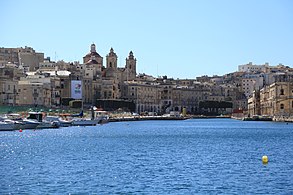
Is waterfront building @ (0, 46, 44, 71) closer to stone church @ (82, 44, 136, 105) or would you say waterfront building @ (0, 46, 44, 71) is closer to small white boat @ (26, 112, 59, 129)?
stone church @ (82, 44, 136, 105)

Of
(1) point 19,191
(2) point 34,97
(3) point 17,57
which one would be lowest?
(1) point 19,191

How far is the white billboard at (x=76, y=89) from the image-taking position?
14300 cm

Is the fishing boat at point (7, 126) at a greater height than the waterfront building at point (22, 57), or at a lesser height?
lesser

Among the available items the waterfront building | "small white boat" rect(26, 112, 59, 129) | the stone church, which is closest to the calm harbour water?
"small white boat" rect(26, 112, 59, 129)

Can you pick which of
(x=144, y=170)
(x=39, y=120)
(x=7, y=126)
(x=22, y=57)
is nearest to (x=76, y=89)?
(x=22, y=57)

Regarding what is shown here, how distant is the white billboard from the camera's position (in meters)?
143

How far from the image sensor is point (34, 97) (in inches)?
4656

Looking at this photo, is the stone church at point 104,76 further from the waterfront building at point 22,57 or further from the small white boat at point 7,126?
the small white boat at point 7,126

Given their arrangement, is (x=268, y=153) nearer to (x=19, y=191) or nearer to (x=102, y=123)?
(x=19, y=191)

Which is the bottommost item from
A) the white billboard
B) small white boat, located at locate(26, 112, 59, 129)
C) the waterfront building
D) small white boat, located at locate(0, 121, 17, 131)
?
small white boat, located at locate(0, 121, 17, 131)

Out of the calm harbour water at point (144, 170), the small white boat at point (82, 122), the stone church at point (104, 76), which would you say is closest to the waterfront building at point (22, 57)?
the stone church at point (104, 76)

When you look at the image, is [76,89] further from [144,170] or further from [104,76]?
[144,170]

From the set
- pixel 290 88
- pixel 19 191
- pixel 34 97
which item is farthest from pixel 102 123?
pixel 19 191

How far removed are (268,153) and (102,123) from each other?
64.0 m
